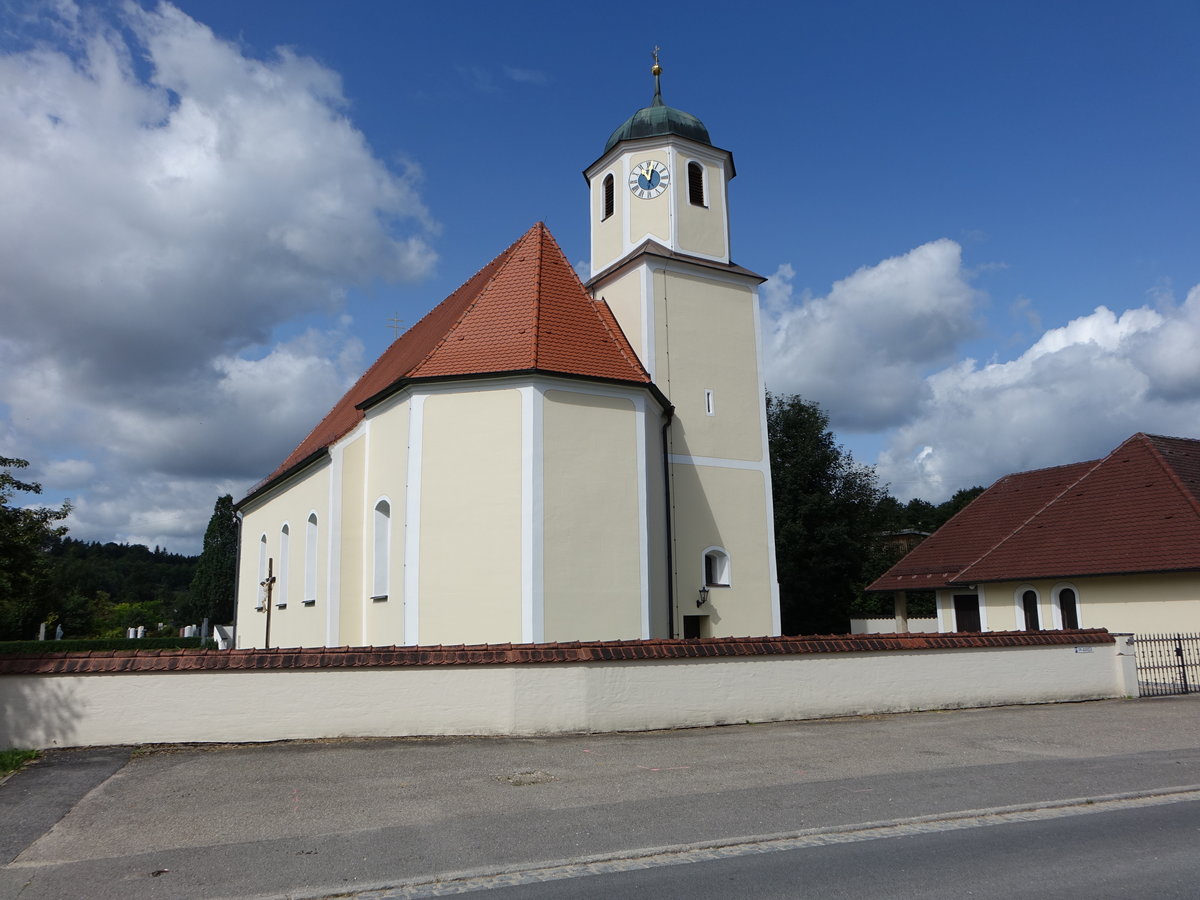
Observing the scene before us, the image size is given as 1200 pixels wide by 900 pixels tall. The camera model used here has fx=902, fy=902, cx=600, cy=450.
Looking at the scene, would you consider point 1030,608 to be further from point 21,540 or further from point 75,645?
point 75,645

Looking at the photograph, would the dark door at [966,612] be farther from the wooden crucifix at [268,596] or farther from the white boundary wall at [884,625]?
the wooden crucifix at [268,596]

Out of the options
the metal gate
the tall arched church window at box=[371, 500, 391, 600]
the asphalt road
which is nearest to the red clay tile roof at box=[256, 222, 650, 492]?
the tall arched church window at box=[371, 500, 391, 600]

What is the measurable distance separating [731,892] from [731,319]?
1623cm

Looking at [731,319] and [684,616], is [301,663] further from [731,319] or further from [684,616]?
[731,319]

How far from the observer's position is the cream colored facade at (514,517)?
14.7m

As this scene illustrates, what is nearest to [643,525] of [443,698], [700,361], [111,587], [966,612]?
[700,361]

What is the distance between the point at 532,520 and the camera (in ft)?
48.2

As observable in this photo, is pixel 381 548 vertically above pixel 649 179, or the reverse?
pixel 649 179

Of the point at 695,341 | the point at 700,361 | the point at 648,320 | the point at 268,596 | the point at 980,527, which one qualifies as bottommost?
the point at 268,596

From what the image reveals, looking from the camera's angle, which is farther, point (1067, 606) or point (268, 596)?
point (268, 596)

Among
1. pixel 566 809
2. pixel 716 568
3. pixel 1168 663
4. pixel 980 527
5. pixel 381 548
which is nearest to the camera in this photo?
pixel 566 809

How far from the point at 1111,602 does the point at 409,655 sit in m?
16.6

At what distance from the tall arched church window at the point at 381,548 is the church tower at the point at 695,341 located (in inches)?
216

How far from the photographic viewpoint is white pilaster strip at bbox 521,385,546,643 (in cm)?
1440
